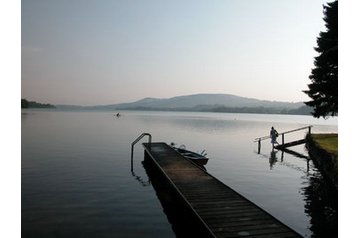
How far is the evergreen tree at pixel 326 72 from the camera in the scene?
36438 mm

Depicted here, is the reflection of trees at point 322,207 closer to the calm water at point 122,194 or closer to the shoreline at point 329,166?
the calm water at point 122,194

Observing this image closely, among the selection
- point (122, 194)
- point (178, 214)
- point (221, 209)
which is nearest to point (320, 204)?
point (221, 209)

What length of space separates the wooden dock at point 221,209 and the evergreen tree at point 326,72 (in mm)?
26658

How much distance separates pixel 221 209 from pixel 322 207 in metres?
8.83

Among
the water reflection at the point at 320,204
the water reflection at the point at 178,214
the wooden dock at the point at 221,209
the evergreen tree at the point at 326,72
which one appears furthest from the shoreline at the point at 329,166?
the evergreen tree at the point at 326,72

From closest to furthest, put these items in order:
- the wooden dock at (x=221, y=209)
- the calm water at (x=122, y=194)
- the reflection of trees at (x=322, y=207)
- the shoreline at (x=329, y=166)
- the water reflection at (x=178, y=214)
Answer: the wooden dock at (x=221, y=209) → the water reflection at (x=178, y=214) → the calm water at (x=122, y=194) → the reflection of trees at (x=322, y=207) → the shoreline at (x=329, y=166)

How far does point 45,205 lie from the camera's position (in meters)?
16.5

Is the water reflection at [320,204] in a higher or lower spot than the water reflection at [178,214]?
lower

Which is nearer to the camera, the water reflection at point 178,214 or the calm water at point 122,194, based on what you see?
the water reflection at point 178,214
